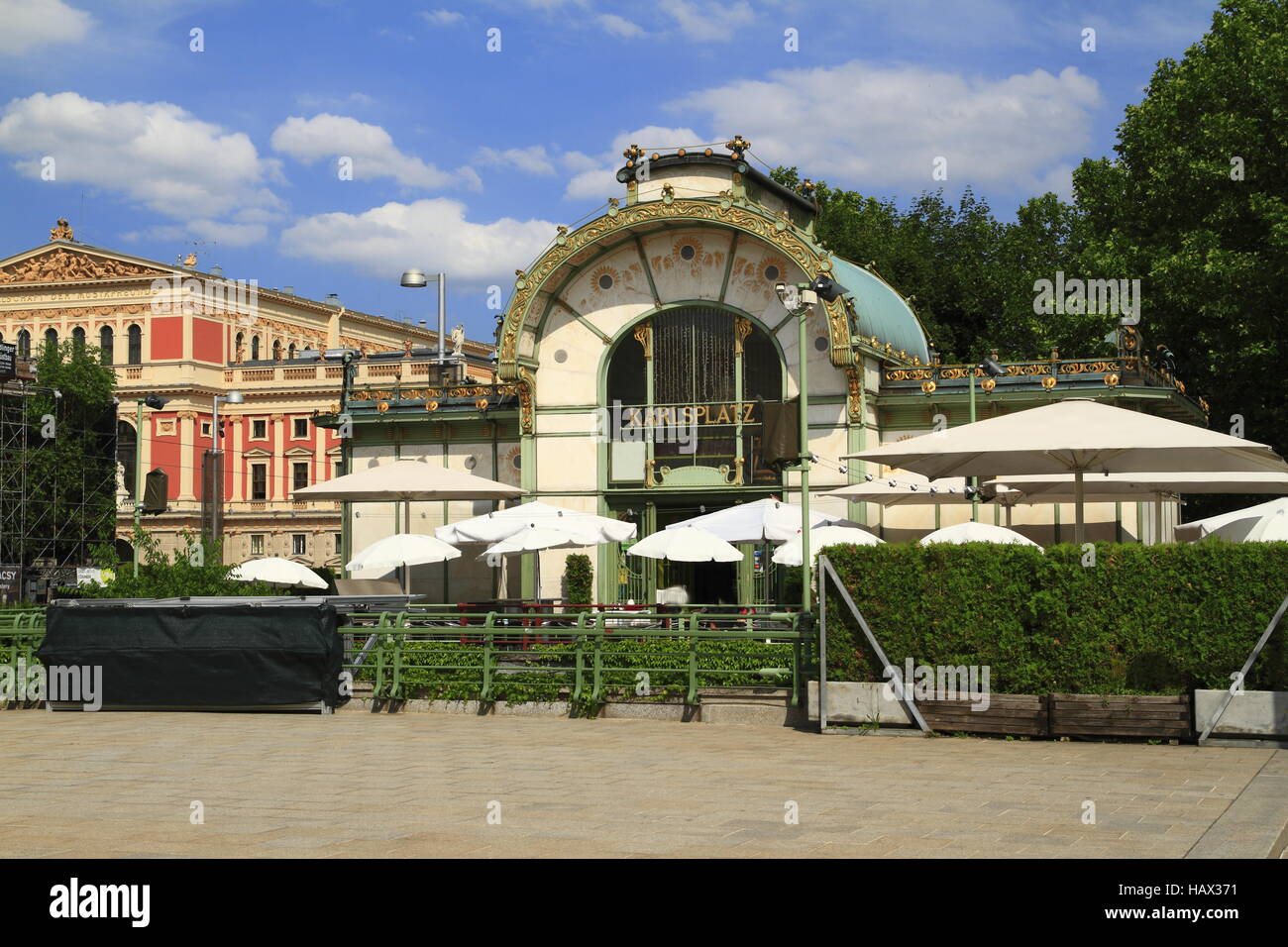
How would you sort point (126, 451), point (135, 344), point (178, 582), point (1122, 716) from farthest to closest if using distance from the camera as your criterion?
point (135, 344) → point (126, 451) → point (178, 582) → point (1122, 716)

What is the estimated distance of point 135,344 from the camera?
85625 millimetres

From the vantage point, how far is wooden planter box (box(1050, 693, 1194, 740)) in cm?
1570

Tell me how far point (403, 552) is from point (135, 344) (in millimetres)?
63702

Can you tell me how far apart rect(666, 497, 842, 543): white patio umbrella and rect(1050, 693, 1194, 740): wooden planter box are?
9575 millimetres

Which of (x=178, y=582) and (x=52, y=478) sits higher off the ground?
(x=52, y=478)

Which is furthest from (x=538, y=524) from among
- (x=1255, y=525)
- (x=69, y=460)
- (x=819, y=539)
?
(x=69, y=460)

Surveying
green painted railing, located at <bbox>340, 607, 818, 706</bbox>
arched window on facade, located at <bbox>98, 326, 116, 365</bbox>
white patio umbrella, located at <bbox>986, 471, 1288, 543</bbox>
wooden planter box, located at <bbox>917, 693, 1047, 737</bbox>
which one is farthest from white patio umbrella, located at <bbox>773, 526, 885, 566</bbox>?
arched window on facade, located at <bbox>98, 326, 116, 365</bbox>

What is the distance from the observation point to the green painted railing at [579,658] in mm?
18594

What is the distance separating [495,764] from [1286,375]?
32467 mm

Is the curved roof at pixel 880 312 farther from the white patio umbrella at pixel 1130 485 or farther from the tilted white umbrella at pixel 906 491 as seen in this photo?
the white patio umbrella at pixel 1130 485

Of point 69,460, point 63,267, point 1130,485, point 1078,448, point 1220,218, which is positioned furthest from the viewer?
point 63,267

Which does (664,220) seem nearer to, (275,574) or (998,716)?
(275,574)

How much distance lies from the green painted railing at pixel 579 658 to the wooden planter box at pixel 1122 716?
306 centimetres
